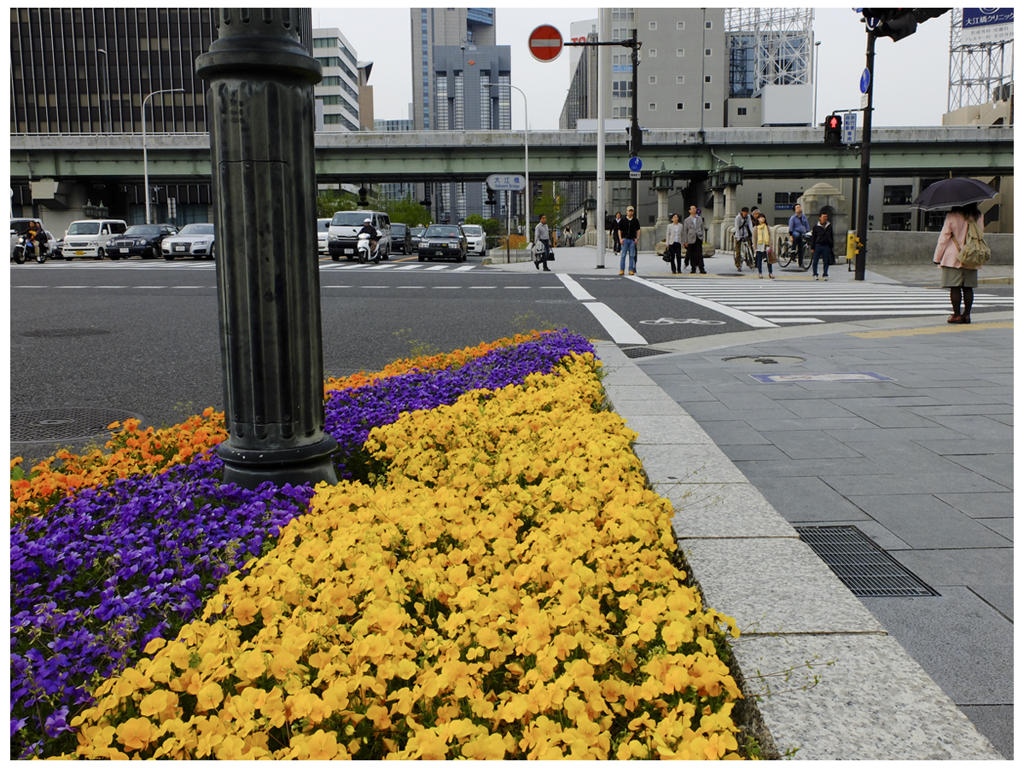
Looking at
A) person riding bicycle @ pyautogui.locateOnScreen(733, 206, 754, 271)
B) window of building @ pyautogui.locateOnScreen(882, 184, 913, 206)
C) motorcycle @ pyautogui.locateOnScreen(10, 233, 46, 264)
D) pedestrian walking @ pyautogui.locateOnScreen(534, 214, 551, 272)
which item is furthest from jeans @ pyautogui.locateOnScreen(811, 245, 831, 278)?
window of building @ pyautogui.locateOnScreen(882, 184, 913, 206)

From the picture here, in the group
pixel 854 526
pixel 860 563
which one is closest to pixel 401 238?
pixel 854 526

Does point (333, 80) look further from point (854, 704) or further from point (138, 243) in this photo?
point (854, 704)

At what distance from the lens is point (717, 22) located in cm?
10594

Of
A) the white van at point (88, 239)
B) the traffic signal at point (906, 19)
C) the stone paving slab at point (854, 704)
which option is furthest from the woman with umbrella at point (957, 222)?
the white van at point (88, 239)

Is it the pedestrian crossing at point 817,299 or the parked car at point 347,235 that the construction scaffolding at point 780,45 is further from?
the pedestrian crossing at point 817,299

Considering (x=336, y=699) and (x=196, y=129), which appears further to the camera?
(x=196, y=129)

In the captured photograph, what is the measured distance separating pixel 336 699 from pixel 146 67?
106 metres

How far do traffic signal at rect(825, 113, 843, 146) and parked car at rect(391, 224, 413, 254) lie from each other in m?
26.4

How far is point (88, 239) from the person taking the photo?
117 ft

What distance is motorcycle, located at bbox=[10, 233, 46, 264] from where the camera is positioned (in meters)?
31.9

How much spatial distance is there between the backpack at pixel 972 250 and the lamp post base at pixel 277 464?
33.6ft

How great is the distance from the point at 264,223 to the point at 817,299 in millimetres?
15269

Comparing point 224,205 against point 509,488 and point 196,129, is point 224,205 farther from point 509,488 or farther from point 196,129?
point 196,129

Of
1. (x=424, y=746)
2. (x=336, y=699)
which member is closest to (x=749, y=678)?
(x=424, y=746)
